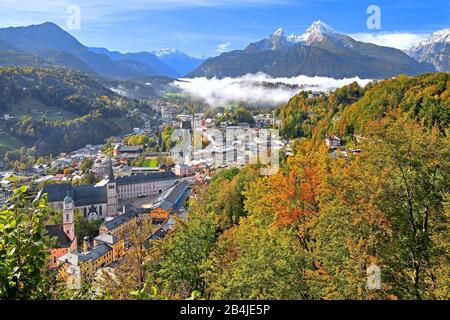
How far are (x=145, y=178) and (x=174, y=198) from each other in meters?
11.9

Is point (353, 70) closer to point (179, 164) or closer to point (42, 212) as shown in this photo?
point (179, 164)

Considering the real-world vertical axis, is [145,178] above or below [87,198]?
above

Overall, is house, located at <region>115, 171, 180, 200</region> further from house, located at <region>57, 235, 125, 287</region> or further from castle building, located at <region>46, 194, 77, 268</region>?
house, located at <region>57, 235, 125, 287</region>

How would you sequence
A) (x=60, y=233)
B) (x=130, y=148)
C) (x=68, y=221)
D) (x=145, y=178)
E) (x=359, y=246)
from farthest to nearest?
(x=130, y=148), (x=145, y=178), (x=68, y=221), (x=60, y=233), (x=359, y=246)

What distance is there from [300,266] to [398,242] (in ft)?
8.08

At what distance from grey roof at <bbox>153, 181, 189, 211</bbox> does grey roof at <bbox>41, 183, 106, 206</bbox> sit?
643cm

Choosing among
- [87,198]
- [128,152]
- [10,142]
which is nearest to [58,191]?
[87,198]

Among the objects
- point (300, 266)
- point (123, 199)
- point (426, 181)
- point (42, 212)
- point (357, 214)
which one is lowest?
point (123, 199)

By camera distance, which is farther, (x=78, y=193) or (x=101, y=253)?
(x=78, y=193)

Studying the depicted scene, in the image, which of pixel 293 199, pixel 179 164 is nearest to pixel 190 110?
pixel 179 164

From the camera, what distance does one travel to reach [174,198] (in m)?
45.4

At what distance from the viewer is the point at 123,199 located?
53.4 m

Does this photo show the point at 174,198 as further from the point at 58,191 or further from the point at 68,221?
the point at 68,221
